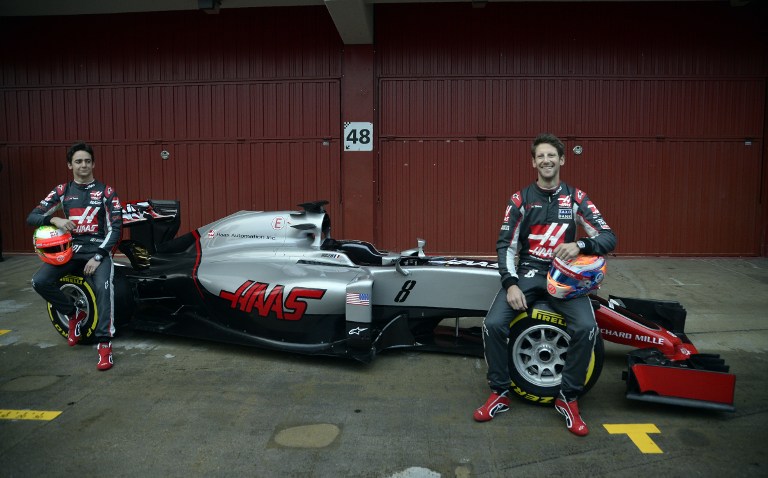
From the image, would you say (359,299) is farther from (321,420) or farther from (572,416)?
(572,416)

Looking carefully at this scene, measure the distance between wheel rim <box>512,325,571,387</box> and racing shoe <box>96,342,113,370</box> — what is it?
3.39 metres

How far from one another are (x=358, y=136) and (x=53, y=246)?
5883mm

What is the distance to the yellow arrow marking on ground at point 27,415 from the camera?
4.00m

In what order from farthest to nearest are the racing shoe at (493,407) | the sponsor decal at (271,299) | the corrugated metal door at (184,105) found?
the corrugated metal door at (184,105) → the sponsor decal at (271,299) → the racing shoe at (493,407)

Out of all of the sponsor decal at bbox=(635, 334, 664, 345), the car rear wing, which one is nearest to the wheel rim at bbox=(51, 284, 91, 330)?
the car rear wing

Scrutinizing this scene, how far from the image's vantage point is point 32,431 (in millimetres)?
3797

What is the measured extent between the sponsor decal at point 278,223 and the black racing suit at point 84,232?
140cm

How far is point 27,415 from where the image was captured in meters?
4.05

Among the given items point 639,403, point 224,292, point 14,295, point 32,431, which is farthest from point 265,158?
point 639,403

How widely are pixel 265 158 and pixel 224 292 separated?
18.2 ft

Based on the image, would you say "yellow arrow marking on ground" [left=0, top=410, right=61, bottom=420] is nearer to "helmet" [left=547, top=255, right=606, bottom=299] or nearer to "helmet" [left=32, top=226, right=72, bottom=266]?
"helmet" [left=32, top=226, right=72, bottom=266]

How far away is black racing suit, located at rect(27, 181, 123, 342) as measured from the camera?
5.23 m

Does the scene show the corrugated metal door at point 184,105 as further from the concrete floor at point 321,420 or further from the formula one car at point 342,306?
the concrete floor at point 321,420

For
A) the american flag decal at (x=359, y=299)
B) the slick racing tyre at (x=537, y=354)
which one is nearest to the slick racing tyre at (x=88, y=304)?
the american flag decal at (x=359, y=299)
